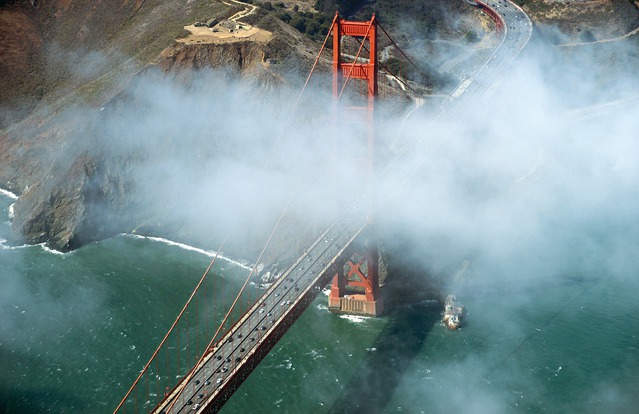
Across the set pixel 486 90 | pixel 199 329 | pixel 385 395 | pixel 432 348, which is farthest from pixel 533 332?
pixel 486 90

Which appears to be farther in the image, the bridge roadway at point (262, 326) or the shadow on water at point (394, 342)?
the shadow on water at point (394, 342)

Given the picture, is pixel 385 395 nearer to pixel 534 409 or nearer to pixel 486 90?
pixel 534 409

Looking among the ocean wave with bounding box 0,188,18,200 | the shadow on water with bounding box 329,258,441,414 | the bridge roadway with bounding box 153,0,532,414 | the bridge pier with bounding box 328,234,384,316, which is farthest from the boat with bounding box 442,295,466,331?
the ocean wave with bounding box 0,188,18,200

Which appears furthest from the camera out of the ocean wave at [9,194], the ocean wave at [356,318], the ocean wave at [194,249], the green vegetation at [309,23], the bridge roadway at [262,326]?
the green vegetation at [309,23]

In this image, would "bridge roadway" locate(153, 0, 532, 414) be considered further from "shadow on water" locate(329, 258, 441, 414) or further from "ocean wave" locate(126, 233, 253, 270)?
"ocean wave" locate(126, 233, 253, 270)

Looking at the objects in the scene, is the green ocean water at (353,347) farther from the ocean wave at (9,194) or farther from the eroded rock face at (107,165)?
the ocean wave at (9,194)

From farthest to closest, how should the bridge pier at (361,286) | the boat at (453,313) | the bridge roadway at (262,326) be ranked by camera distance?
1. the bridge pier at (361,286)
2. the boat at (453,313)
3. the bridge roadway at (262,326)

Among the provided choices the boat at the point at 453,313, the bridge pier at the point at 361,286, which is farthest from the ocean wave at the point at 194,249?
the boat at the point at 453,313

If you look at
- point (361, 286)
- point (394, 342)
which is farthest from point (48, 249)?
point (394, 342)
